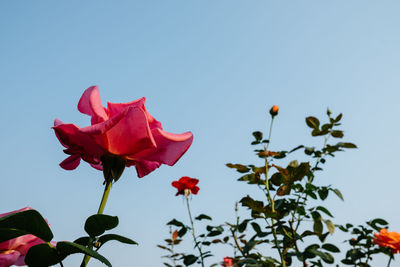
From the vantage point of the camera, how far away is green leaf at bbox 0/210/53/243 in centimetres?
36

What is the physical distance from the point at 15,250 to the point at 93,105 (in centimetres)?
24

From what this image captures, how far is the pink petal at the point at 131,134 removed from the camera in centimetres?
50

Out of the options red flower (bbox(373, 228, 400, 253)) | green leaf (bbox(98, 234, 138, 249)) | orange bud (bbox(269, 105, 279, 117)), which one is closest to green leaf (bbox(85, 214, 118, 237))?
green leaf (bbox(98, 234, 138, 249))

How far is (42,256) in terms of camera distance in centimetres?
41

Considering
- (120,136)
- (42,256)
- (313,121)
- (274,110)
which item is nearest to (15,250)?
(42,256)

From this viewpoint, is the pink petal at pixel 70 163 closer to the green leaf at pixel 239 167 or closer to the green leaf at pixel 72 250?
the green leaf at pixel 72 250

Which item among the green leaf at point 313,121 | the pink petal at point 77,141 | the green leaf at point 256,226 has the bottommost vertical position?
the green leaf at point 256,226

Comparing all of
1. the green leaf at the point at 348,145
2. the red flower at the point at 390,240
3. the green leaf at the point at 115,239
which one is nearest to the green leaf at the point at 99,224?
the green leaf at the point at 115,239

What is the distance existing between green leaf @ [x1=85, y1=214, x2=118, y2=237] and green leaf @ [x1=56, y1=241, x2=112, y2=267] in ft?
0.13

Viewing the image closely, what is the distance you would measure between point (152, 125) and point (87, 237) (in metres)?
0.21

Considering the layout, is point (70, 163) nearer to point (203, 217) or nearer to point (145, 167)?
point (145, 167)

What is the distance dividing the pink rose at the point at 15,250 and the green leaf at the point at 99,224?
0.09 m

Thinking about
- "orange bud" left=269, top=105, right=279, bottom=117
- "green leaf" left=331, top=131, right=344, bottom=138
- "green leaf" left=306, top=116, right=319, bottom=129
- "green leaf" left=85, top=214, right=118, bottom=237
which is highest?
"orange bud" left=269, top=105, right=279, bottom=117

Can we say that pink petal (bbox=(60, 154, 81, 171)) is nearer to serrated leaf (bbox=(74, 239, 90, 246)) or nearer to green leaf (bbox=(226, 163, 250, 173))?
serrated leaf (bbox=(74, 239, 90, 246))
